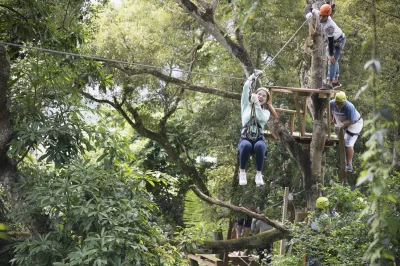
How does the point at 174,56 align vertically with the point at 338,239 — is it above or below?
above

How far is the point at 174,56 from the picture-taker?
12.0 meters

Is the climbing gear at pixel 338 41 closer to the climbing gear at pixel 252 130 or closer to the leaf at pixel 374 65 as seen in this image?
the climbing gear at pixel 252 130

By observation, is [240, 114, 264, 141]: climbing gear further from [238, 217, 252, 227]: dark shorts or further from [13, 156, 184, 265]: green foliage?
[238, 217, 252, 227]: dark shorts

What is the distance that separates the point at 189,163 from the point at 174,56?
2648 millimetres

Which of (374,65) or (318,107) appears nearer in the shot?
(374,65)

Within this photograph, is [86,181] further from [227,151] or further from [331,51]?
[227,151]

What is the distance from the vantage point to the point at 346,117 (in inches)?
299

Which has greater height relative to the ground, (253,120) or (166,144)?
(166,144)

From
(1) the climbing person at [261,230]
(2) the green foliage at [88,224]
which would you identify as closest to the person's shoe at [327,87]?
(1) the climbing person at [261,230]

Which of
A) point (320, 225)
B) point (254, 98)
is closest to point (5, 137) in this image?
point (254, 98)

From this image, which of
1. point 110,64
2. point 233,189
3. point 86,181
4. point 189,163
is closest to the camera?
point 86,181

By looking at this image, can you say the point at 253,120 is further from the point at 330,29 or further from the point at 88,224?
the point at 88,224

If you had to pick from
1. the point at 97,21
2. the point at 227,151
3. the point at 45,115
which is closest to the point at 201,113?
the point at 227,151

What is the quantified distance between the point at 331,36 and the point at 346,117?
→ 3.24 ft
